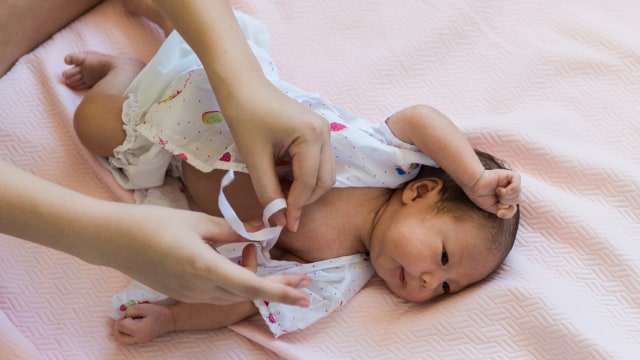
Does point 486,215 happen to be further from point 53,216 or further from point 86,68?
point 86,68

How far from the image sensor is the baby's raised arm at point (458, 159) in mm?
1185

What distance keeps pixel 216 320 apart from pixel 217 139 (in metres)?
0.32

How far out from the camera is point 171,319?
3.96 feet

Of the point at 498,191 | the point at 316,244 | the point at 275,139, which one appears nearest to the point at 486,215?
the point at 498,191

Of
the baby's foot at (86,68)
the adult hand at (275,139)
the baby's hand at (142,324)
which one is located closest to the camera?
the adult hand at (275,139)

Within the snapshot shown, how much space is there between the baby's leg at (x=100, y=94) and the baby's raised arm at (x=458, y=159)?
534 mm

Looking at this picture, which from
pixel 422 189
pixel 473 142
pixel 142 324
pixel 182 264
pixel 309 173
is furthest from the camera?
pixel 473 142

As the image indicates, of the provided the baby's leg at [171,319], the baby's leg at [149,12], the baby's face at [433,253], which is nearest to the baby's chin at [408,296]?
the baby's face at [433,253]

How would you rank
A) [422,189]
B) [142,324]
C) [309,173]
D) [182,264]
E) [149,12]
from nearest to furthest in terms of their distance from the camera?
[182,264] < [309,173] < [142,324] < [422,189] < [149,12]

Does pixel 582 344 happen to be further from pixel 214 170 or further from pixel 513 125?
pixel 214 170

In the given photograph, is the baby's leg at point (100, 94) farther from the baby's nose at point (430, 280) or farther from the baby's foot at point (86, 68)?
the baby's nose at point (430, 280)

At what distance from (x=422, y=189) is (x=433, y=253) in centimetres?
13

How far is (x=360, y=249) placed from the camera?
51.7 inches

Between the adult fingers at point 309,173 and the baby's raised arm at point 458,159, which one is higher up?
the adult fingers at point 309,173
